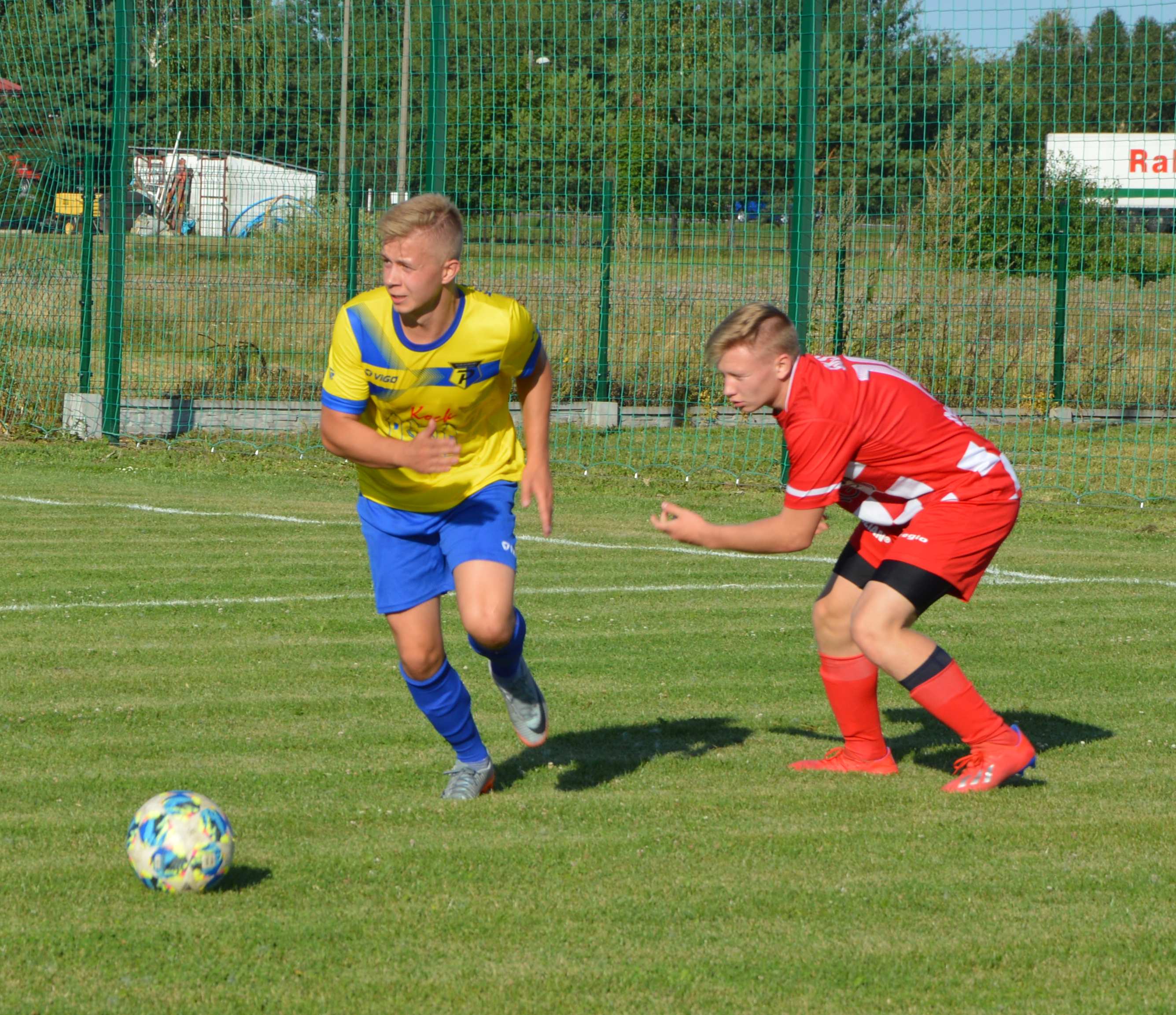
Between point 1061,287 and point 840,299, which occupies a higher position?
point 1061,287

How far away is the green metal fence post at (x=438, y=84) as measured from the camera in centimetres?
1362

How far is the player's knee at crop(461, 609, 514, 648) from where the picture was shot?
4.75 meters

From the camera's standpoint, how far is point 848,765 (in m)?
5.38

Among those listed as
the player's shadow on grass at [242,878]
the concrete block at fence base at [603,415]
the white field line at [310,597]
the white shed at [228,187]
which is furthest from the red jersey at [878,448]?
the white shed at [228,187]

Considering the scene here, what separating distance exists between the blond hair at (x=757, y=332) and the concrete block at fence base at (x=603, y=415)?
31.4 ft

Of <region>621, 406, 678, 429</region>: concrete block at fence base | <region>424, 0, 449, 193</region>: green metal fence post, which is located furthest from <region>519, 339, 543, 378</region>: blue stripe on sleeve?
<region>621, 406, 678, 429</region>: concrete block at fence base

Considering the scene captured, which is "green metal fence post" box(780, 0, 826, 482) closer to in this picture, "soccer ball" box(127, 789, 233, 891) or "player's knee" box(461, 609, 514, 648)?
"player's knee" box(461, 609, 514, 648)

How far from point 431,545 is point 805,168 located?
8673 millimetres

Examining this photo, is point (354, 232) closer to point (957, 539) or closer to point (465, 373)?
point (465, 373)

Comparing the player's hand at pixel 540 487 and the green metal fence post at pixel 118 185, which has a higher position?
the green metal fence post at pixel 118 185

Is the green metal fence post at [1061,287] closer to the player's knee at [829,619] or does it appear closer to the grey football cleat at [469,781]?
the player's knee at [829,619]

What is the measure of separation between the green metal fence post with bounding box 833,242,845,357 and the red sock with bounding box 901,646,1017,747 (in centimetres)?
806


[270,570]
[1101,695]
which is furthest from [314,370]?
[1101,695]

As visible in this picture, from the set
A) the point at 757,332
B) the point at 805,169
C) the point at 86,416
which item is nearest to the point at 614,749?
the point at 757,332
